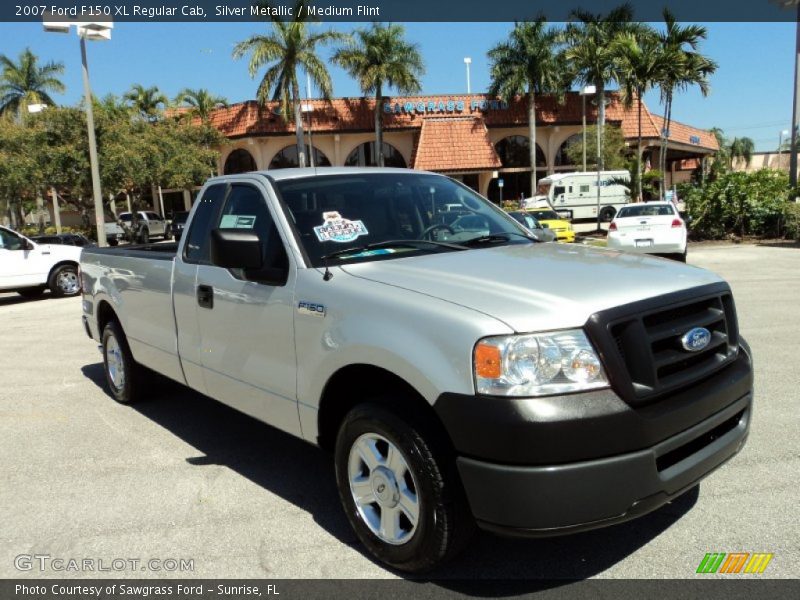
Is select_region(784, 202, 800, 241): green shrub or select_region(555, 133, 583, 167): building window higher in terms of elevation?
select_region(555, 133, 583, 167): building window

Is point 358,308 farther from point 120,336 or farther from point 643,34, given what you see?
point 643,34

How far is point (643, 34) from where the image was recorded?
1364 inches

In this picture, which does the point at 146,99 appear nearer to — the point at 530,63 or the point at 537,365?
the point at 530,63

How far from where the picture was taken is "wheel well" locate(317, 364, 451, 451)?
112 inches

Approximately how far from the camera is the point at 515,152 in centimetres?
4472

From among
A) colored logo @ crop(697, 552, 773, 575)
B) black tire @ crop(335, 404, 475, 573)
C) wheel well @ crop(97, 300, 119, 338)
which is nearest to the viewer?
black tire @ crop(335, 404, 475, 573)

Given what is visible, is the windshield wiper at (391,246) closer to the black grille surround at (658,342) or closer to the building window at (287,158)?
the black grille surround at (658,342)

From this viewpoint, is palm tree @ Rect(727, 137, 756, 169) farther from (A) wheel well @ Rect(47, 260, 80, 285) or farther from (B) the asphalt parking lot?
(B) the asphalt parking lot

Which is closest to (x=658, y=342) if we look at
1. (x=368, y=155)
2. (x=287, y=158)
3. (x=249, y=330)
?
(x=249, y=330)

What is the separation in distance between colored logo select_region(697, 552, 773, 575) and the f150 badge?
2.09 metres

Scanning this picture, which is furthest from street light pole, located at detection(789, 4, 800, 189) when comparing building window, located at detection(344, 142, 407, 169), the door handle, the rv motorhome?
building window, located at detection(344, 142, 407, 169)

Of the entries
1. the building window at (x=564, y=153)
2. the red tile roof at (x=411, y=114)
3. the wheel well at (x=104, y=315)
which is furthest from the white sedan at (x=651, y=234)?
the building window at (x=564, y=153)

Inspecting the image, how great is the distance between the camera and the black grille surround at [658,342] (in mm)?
2582

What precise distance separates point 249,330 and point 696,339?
2306 millimetres
